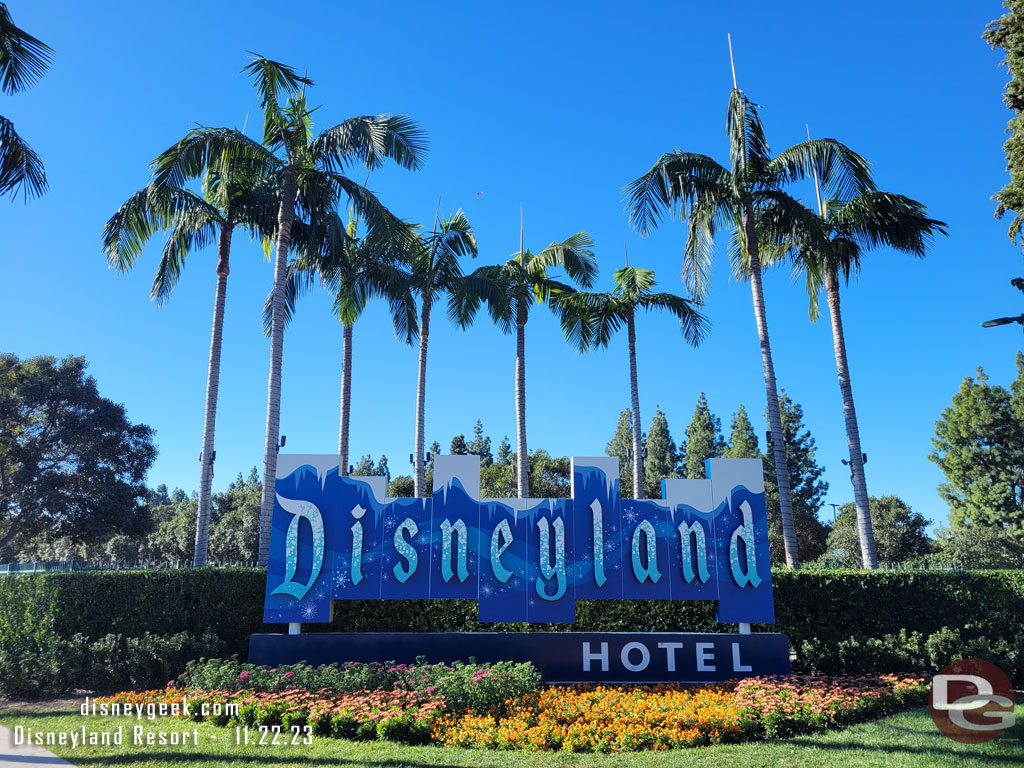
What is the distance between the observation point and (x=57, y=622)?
13055 millimetres

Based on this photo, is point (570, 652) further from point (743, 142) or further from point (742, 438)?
point (742, 438)

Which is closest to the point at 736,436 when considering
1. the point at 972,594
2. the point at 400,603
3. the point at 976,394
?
the point at 976,394

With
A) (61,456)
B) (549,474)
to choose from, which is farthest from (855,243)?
(61,456)

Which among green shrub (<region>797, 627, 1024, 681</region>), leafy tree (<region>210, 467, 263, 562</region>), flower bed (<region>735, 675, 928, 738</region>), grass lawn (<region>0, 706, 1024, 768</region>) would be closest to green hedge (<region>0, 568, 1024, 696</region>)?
green shrub (<region>797, 627, 1024, 681</region>)

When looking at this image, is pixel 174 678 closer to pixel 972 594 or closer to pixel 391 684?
pixel 391 684

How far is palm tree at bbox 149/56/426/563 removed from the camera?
14.5 meters

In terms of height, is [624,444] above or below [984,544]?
above

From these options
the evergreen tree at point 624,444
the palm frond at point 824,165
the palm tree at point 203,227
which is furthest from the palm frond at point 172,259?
the evergreen tree at point 624,444

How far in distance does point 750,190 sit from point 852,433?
6.31 metres

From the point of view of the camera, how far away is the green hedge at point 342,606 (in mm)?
13031

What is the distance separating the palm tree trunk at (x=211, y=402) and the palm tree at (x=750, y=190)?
10107 mm

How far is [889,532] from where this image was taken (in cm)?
4175

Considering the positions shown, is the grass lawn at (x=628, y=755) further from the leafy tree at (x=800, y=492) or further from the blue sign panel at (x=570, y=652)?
the leafy tree at (x=800, y=492)

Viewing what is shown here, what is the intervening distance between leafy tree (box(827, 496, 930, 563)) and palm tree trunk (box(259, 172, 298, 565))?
110 feet
